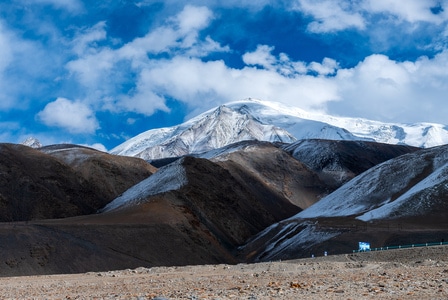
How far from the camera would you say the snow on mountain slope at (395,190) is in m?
101

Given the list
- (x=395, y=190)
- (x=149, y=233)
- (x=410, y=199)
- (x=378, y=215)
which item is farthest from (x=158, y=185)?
(x=410, y=199)

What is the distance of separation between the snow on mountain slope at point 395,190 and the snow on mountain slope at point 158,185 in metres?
28.3

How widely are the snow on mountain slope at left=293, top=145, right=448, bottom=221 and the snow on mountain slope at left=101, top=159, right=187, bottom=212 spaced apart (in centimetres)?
2826

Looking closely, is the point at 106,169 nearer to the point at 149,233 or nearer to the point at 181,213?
the point at 181,213

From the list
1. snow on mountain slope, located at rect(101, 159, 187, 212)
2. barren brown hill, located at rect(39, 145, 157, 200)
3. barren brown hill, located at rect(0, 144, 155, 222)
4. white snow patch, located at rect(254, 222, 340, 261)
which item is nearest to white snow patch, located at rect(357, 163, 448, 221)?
white snow patch, located at rect(254, 222, 340, 261)

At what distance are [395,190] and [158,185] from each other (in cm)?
4989

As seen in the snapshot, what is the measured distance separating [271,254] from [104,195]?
61.6m

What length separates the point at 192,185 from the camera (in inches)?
5202

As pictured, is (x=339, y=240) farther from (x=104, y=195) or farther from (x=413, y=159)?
(x=104, y=195)

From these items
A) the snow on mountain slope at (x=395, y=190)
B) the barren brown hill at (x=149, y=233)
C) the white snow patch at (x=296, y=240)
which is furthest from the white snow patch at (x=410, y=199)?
the barren brown hill at (x=149, y=233)

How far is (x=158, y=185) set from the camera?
133875mm

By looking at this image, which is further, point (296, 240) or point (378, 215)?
point (296, 240)

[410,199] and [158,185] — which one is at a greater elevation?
[158,185]

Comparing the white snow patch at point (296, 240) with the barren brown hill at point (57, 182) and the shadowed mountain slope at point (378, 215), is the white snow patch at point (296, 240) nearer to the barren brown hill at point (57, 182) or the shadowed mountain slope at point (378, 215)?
the shadowed mountain slope at point (378, 215)
